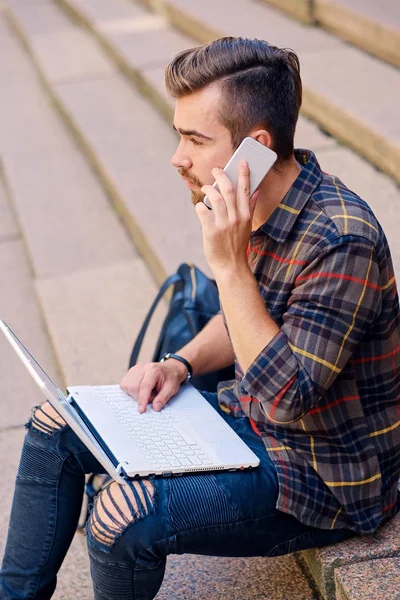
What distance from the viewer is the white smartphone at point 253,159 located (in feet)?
6.14

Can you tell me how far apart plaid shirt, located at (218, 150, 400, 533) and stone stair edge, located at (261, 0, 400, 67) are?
2.72 m

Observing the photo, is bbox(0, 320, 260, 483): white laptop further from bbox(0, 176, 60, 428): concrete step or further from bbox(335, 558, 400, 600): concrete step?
bbox(0, 176, 60, 428): concrete step

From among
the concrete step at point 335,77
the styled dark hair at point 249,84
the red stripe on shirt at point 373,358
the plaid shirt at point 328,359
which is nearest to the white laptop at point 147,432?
the plaid shirt at point 328,359

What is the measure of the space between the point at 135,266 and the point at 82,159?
5.40 feet

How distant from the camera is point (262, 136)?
1.90 metres

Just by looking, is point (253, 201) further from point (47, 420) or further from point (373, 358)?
point (47, 420)

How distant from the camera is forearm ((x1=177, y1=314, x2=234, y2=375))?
2355mm

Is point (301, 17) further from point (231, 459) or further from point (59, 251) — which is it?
point (231, 459)

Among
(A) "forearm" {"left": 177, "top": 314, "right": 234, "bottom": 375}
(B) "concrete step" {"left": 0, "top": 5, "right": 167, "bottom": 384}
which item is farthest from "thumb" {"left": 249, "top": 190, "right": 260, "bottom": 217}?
(B) "concrete step" {"left": 0, "top": 5, "right": 167, "bottom": 384}

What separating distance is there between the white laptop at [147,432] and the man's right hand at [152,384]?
0.07 feet

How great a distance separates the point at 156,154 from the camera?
4820 millimetres

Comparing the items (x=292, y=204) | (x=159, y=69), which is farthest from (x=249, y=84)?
(x=159, y=69)

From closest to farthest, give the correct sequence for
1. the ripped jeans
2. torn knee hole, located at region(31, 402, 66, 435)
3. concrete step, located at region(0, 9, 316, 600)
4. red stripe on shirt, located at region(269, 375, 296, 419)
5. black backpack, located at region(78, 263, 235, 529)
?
red stripe on shirt, located at region(269, 375, 296, 419) < the ripped jeans < torn knee hole, located at region(31, 402, 66, 435) < concrete step, located at region(0, 9, 316, 600) < black backpack, located at region(78, 263, 235, 529)

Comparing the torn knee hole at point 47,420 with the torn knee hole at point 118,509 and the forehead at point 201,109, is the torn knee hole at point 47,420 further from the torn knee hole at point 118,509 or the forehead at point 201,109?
the forehead at point 201,109
